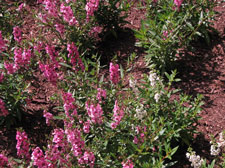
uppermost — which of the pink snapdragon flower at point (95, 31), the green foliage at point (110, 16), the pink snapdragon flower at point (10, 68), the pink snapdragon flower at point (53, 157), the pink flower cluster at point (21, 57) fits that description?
the green foliage at point (110, 16)

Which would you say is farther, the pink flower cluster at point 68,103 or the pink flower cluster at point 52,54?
the pink flower cluster at point 52,54

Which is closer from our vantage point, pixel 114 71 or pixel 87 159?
pixel 87 159

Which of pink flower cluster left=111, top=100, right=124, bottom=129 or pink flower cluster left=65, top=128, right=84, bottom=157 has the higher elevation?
pink flower cluster left=111, top=100, right=124, bottom=129

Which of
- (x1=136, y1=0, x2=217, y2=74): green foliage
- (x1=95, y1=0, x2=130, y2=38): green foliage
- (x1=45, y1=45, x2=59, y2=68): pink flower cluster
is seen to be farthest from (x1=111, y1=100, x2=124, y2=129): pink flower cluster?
(x1=95, y1=0, x2=130, y2=38): green foliage

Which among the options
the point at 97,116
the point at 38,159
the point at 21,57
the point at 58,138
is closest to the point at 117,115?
the point at 97,116

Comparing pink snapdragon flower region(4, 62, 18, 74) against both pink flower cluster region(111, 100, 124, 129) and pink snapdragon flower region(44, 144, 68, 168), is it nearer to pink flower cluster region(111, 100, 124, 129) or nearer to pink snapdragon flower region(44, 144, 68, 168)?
pink snapdragon flower region(44, 144, 68, 168)

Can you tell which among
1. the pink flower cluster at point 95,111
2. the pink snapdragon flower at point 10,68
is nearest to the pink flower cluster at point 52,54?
the pink snapdragon flower at point 10,68

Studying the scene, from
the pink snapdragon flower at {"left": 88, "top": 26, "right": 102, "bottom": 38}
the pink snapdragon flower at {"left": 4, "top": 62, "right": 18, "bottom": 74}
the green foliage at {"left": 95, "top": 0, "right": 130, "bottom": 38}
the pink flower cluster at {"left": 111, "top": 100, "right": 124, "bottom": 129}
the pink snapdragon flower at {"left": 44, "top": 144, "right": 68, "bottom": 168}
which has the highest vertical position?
the green foliage at {"left": 95, "top": 0, "right": 130, "bottom": 38}

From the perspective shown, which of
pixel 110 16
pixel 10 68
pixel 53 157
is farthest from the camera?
pixel 110 16

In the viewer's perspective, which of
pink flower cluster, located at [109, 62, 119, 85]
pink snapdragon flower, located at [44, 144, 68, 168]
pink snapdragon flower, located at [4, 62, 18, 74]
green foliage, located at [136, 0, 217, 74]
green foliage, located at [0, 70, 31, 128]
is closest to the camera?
pink snapdragon flower, located at [44, 144, 68, 168]

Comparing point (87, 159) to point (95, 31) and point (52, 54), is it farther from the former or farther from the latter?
point (95, 31)

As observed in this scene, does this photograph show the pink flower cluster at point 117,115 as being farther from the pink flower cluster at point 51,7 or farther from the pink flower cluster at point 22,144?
the pink flower cluster at point 51,7

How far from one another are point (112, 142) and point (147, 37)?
2.17 m

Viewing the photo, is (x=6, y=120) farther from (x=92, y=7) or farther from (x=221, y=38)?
(x=221, y=38)
